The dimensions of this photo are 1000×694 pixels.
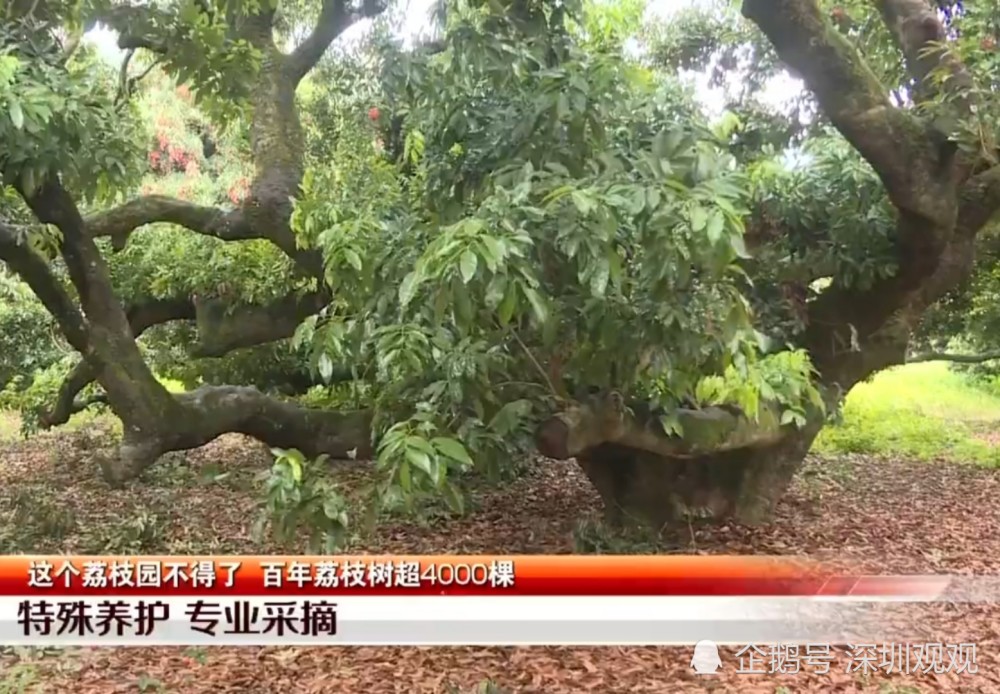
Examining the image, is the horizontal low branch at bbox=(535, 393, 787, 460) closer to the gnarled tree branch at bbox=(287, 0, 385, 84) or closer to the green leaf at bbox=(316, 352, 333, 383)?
the green leaf at bbox=(316, 352, 333, 383)

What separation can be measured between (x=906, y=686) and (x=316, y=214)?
2.05 m

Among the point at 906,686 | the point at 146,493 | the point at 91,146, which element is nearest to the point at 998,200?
the point at 906,686

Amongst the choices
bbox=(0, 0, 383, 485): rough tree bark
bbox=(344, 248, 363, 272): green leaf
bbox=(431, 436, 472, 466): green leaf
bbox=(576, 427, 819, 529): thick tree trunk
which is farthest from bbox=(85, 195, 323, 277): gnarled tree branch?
bbox=(431, 436, 472, 466): green leaf

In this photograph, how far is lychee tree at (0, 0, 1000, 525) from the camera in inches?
79.5

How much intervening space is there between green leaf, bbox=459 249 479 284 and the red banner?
637mm

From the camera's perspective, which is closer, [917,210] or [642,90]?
[642,90]

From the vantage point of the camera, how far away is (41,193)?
335cm

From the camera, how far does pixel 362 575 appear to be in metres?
2.01

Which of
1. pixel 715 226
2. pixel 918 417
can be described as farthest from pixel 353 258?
pixel 918 417

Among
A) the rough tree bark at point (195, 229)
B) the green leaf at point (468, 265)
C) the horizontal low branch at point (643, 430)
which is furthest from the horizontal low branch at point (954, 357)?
the green leaf at point (468, 265)

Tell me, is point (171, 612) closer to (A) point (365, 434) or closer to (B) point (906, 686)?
(A) point (365, 434)
